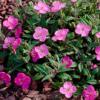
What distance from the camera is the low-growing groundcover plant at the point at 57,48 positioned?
3590 mm

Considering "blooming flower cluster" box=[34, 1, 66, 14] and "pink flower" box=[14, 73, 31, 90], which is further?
"blooming flower cluster" box=[34, 1, 66, 14]

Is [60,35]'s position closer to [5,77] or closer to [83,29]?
[83,29]

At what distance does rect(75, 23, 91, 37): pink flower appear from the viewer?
3.67m

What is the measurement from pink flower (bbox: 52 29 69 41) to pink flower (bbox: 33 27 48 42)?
0.24ft

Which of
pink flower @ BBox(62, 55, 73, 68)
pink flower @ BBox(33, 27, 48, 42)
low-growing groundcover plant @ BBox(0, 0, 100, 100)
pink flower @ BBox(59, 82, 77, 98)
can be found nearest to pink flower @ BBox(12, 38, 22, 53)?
low-growing groundcover plant @ BBox(0, 0, 100, 100)

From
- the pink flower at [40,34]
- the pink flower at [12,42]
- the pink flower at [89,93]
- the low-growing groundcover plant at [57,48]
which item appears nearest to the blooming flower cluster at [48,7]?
the low-growing groundcover plant at [57,48]

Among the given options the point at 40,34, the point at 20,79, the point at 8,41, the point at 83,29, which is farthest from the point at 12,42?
the point at 83,29

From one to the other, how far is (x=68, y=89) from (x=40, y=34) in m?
0.49

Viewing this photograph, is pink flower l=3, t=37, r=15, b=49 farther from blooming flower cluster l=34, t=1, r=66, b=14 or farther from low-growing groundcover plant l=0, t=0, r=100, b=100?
blooming flower cluster l=34, t=1, r=66, b=14

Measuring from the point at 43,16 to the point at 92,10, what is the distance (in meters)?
0.41

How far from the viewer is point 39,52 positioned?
3.61 meters

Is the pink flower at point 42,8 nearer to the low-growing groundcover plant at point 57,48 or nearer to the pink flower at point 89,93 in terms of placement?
the low-growing groundcover plant at point 57,48

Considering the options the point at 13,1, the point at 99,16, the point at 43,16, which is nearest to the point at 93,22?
the point at 99,16

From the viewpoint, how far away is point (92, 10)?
395 centimetres
